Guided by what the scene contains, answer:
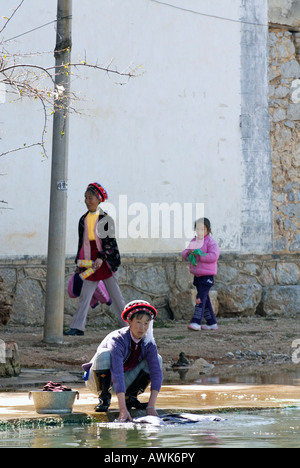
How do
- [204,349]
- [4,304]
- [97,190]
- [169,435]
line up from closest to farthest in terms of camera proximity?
[169,435], [204,349], [97,190], [4,304]

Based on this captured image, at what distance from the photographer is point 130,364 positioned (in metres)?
7.21

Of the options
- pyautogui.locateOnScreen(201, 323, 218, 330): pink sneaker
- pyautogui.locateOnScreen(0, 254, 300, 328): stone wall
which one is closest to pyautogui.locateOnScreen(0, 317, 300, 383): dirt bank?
pyautogui.locateOnScreen(201, 323, 218, 330): pink sneaker

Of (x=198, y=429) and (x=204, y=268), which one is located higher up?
(x=204, y=268)

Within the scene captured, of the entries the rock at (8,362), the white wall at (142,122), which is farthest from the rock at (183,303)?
the rock at (8,362)

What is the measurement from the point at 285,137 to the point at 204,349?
627cm

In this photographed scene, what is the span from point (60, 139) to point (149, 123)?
4.02 metres

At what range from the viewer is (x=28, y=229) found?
49.1 ft

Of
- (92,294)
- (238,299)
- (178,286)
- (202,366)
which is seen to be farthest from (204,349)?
(238,299)

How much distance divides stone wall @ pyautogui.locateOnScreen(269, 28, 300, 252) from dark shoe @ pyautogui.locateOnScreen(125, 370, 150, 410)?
382 inches

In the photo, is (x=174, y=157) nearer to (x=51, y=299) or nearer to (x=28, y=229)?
(x=28, y=229)

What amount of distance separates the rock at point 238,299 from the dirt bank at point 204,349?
151 centimetres

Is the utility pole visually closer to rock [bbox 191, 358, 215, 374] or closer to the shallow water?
rock [bbox 191, 358, 215, 374]

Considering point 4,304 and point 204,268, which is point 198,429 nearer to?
point 204,268
